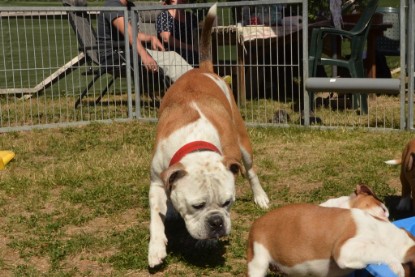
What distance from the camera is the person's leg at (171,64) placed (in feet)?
28.9

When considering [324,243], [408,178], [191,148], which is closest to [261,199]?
[408,178]

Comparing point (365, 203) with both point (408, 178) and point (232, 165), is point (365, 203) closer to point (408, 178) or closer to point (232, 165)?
point (232, 165)

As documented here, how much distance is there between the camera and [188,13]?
31.6 ft

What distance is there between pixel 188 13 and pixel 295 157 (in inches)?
148

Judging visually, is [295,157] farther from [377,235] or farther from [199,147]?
[377,235]

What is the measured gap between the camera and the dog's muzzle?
3.74 meters

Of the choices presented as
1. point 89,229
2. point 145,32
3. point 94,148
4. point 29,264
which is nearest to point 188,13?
point 145,32

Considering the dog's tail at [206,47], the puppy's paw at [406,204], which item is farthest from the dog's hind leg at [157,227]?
the dog's tail at [206,47]

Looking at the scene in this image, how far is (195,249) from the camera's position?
171 inches

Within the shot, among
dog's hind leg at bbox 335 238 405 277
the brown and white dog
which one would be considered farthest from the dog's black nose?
dog's hind leg at bbox 335 238 405 277

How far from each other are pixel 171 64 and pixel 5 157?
2.85 meters

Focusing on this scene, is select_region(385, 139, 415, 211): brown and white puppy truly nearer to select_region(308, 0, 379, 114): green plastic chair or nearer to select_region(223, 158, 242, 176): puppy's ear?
select_region(223, 158, 242, 176): puppy's ear

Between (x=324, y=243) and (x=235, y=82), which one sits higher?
(x=235, y=82)

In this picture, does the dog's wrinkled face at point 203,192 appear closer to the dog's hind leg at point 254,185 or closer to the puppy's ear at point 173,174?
the puppy's ear at point 173,174
